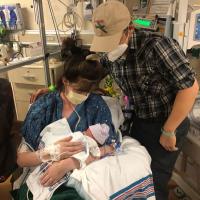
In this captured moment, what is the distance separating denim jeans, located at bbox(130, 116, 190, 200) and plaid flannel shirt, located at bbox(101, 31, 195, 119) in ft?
0.20

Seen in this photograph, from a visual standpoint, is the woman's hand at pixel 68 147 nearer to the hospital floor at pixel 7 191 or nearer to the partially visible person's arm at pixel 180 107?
the partially visible person's arm at pixel 180 107

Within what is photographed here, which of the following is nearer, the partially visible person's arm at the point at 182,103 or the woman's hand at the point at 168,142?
the partially visible person's arm at the point at 182,103

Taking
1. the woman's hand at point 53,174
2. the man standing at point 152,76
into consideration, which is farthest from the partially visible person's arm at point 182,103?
the woman's hand at point 53,174

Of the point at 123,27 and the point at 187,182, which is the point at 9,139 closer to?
the point at 123,27

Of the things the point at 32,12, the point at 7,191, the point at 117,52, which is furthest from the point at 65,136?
the point at 32,12

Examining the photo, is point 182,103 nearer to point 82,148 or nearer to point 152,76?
point 152,76

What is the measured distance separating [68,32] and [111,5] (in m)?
2.00

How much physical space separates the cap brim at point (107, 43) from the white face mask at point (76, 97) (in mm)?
269

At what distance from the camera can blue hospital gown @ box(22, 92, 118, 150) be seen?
4.34 feet

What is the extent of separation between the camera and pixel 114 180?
1118 mm

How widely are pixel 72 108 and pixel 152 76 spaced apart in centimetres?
46

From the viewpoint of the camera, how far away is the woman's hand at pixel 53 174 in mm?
1115

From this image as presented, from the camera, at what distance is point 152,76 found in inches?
49.1

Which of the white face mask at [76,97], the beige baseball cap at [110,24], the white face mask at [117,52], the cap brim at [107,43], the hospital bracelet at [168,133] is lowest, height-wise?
the hospital bracelet at [168,133]
